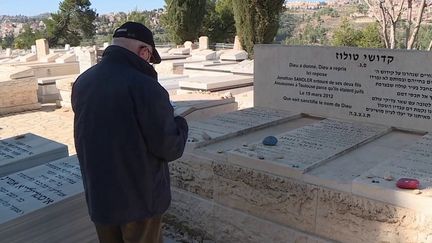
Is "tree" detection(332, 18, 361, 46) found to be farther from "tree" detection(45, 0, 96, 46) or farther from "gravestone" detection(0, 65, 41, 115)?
"tree" detection(45, 0, 96, 46)

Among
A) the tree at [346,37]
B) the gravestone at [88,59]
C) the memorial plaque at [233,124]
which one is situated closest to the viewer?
the memorial plaque at [233,124]

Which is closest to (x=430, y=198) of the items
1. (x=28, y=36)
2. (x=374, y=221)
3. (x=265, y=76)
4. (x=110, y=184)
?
(x=374, y=221)

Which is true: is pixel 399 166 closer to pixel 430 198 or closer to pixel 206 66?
pixel 430 198

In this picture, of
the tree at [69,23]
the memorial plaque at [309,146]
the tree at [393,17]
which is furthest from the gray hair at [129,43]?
the tree at [69,23]

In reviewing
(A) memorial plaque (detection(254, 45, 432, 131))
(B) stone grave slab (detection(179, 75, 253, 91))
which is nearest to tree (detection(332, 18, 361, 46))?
(B) stone grave slab (detection(179, 75, 253, 91))

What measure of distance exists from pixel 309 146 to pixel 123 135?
1.84 meters

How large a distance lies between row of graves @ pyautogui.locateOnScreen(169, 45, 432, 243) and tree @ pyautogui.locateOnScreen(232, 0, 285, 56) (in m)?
11.6

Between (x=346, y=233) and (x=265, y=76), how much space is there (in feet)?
7.89

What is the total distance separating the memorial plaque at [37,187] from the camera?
2.51 metres

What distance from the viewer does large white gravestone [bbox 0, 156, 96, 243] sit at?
244 cm

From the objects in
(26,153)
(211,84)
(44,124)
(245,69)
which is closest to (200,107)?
(211,84)

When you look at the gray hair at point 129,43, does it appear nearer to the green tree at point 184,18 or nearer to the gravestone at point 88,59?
the gravestone at point 88,59

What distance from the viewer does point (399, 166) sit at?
282cm

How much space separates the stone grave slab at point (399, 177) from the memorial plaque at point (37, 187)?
1.78 metres
